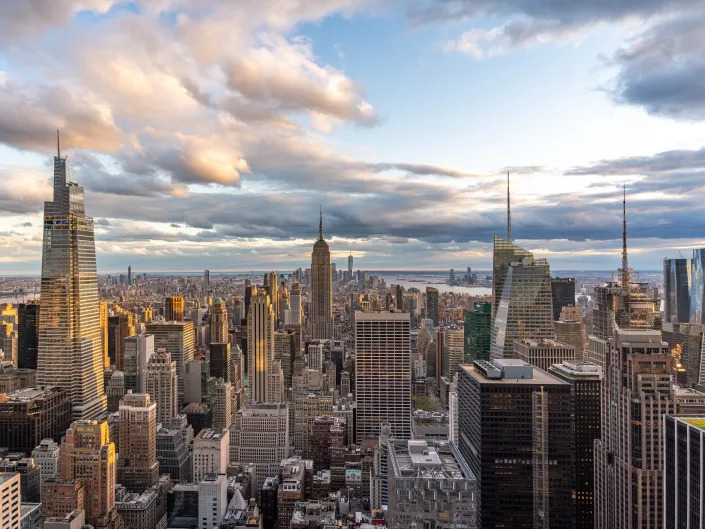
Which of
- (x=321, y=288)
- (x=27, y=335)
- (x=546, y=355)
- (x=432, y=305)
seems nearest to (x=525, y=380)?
(x=546, y=355)

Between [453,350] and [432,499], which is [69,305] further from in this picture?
[453,350]

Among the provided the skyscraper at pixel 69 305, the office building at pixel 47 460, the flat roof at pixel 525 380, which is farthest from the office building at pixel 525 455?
the skyscraper at pixel 69 305

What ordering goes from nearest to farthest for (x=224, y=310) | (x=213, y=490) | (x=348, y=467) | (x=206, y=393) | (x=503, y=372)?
(x=503, y=372), (x=213, y=490), (x=348, y=467), (x=206, y=393), (x=224, y=310)

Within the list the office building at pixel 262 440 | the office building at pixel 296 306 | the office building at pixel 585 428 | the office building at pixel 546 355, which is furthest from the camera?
the office building at pixel 296 306

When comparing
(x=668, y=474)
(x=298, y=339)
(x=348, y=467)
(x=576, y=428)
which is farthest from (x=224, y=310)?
(x=668, y=474)

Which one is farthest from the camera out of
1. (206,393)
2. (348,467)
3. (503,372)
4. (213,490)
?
(206,393)

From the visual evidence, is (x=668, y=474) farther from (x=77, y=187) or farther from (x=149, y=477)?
(x=77, y=187)

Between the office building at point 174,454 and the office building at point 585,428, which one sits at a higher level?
the office building at point 585,428

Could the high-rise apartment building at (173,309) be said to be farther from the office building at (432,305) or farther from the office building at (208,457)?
the office building at (208,457)

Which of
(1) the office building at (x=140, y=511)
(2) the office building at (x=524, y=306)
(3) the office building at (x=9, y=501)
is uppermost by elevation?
(2) the office building at (x=524, y=306)
